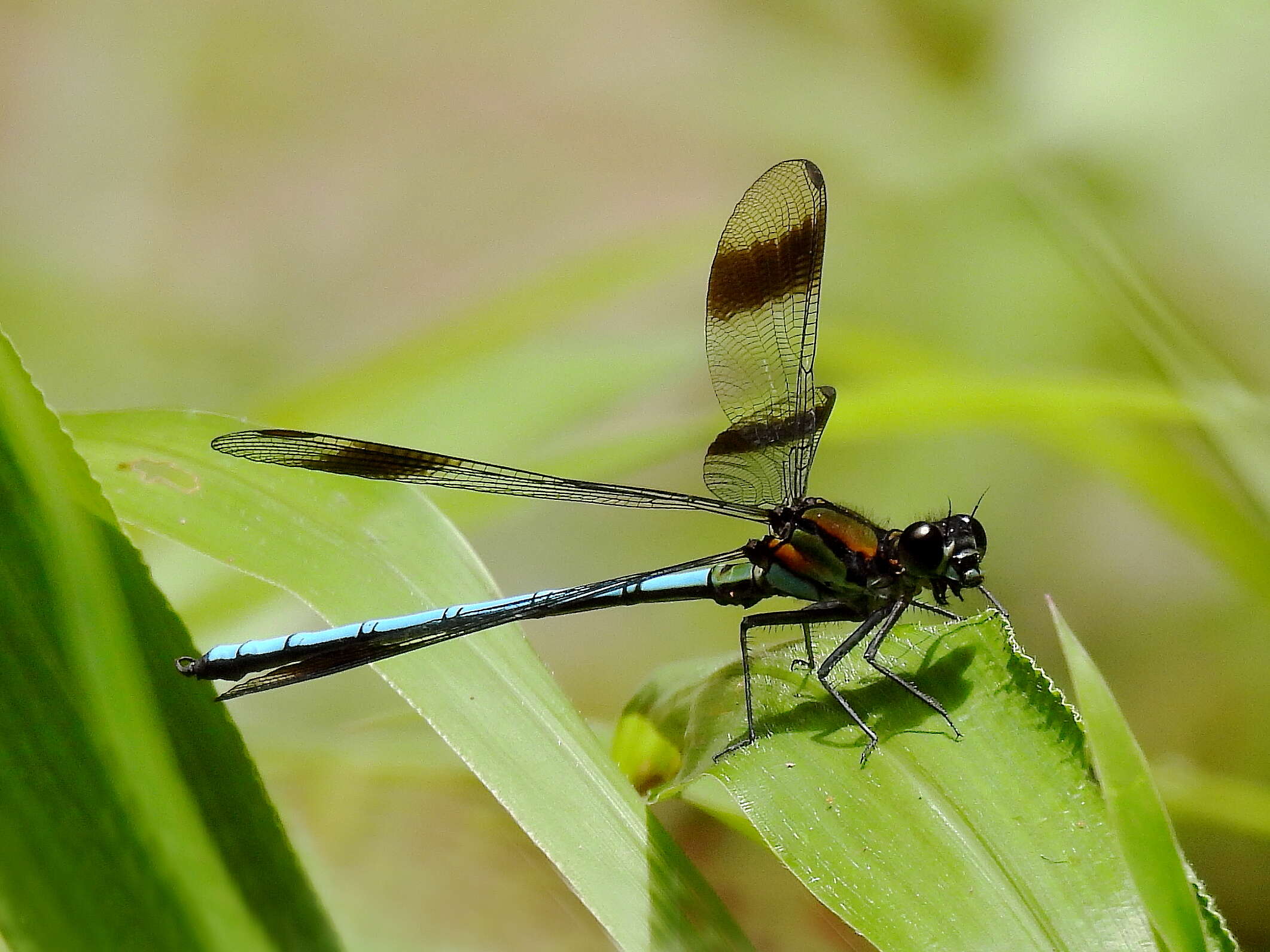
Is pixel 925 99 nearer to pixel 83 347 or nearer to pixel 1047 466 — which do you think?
pixel 1047 466

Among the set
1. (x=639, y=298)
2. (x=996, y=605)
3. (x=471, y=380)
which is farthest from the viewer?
(x=639, y=298)

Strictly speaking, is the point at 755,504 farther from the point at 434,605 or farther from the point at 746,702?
the point at 434,605

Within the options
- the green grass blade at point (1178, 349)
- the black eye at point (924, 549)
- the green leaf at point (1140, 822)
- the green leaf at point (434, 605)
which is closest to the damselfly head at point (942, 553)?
the black eye at point (924, 549)

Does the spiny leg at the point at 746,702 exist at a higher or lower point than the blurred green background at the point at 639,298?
lower

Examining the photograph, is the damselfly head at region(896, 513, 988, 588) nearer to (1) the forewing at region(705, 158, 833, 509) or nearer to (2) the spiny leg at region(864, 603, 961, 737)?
(2) the spiny leg at region(864, 603, 961, 737)

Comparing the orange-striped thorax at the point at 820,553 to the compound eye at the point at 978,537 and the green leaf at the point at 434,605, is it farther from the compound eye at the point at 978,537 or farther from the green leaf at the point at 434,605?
the green leaf at the point at 434,605

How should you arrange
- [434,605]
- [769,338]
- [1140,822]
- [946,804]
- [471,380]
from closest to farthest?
[1140,822], [946,804], [434,605], [769,338], [471,380]

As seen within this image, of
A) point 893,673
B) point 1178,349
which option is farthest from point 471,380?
point 1178,349

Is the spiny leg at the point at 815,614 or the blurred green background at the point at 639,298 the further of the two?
the blurred green background at the point at 639,298
